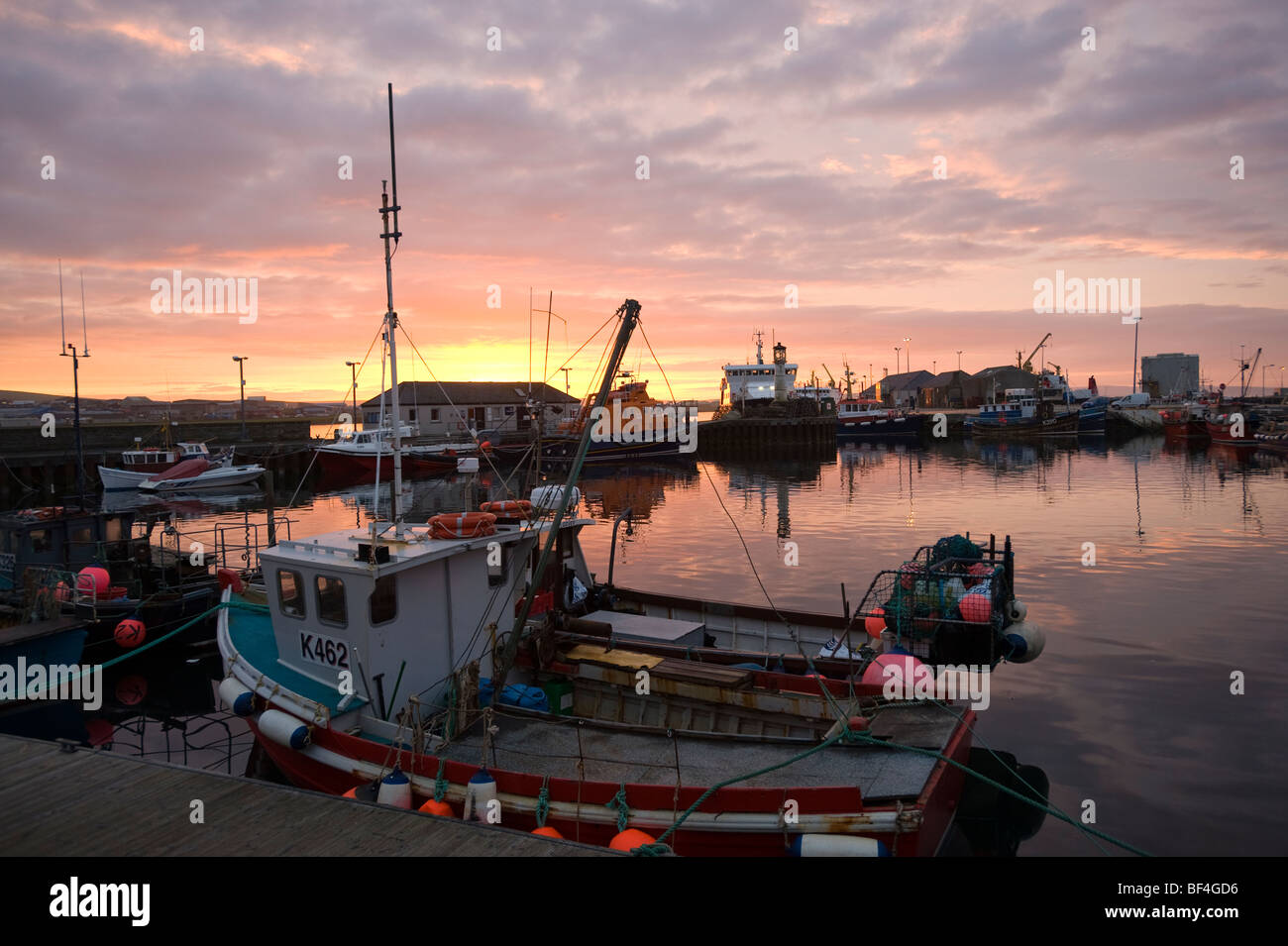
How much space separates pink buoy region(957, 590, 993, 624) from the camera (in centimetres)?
1211

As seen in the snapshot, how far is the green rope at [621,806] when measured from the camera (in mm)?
7922

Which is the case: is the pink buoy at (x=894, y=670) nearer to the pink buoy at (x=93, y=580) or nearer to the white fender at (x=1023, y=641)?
the white fender at (x=1023, y=641)

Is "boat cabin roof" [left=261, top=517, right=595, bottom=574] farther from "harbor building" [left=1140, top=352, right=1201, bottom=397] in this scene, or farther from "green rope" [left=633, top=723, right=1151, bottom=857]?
"harbor building" [left=1140, top=352, right=1201, bottom=397]

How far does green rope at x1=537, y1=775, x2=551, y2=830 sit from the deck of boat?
0.37m

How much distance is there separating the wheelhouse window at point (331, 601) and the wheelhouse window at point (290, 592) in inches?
14.6

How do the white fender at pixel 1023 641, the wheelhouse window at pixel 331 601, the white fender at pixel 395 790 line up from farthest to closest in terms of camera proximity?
the white fender at pixel 1023 641, the wheelhouse window at pixel 331 601, the white fender at pixel 395 790

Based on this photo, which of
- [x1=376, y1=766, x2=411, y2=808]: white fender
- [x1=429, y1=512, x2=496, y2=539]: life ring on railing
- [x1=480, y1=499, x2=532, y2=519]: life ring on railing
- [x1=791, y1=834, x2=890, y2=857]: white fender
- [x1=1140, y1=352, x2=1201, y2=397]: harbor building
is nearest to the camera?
[x1=791, y1=834, x2=890, y2=857]: white fender

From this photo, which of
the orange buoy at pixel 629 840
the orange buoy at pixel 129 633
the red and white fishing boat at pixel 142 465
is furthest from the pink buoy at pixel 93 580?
the red and white fishing boat at pixel 142 465

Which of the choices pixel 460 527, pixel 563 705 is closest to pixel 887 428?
pixel 563 705

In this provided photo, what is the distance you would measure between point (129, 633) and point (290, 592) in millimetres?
8799

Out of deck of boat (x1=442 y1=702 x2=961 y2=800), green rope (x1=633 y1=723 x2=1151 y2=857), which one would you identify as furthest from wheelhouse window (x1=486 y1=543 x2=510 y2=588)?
green rope (x1=633 y1=723 x2=1151 y2=857)

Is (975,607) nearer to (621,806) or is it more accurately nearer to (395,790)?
(621,806)
